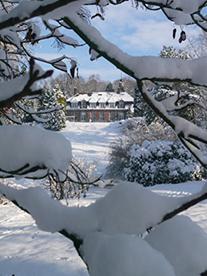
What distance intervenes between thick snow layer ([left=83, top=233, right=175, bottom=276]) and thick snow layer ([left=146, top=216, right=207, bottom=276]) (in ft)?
0.55

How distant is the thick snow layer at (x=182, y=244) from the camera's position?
3.99 feet

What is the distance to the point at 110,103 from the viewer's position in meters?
65.6

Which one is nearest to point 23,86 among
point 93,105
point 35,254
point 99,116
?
point 35,254

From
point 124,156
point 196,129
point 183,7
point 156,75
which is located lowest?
point 124,156

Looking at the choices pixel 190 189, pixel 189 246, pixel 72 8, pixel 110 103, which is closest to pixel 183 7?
pixel 72 8

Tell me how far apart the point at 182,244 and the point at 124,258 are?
0.86ft

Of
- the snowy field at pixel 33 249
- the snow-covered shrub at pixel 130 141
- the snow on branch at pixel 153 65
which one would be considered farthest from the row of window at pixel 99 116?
the snow on branch at pixel 153 65

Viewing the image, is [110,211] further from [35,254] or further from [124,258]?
[35,254]

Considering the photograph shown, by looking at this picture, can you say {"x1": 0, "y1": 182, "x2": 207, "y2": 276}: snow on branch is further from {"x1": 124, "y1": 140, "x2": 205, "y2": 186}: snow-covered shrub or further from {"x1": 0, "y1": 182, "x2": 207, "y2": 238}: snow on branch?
{"x1": 124, "y1": 140, "x2": 205, "y2": 186}: snow-covered shrub

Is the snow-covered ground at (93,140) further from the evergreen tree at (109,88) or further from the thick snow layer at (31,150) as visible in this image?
the evergreen tree at (109,88)

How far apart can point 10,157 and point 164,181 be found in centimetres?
1586

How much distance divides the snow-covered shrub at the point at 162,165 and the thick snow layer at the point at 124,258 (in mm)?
15555

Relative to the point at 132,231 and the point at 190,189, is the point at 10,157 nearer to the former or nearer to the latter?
the point at 132,231

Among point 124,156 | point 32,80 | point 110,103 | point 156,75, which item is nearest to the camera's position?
point 32,80
